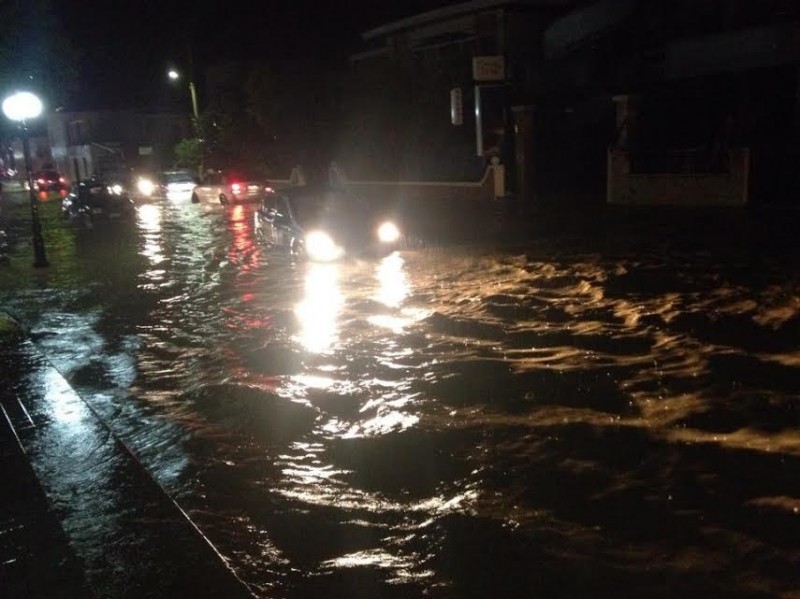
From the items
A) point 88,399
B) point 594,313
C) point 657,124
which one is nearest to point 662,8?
point 657,124

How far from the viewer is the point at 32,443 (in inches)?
269

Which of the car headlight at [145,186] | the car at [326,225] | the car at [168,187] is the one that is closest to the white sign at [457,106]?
the car at [326,225]

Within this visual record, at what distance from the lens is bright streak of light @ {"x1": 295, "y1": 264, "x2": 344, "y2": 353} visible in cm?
1029

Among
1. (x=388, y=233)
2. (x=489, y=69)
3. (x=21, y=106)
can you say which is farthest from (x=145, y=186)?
(x=21, y=106)

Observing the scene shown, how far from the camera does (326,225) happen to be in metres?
16.3

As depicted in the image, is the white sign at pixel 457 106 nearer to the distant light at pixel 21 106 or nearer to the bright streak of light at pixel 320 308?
the bright streak of light at pixel 320 308

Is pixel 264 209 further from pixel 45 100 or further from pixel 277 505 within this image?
pixel 277 505

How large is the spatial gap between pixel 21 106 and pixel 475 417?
35.4 ft

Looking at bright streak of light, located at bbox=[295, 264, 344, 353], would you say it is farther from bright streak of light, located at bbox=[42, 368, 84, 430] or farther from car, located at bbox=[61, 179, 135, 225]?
car, located at bbox=[61, 179, 135, 225]

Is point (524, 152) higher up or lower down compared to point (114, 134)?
lower down

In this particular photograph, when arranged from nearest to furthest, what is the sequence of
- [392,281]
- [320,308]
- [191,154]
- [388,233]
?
[320,308] → [392,281] → [388,233] → [191,154]

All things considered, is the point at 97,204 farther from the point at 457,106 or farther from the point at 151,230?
the point at 457,106

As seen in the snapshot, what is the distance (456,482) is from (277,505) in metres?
1.28

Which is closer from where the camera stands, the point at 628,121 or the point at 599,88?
the point at 628,121
